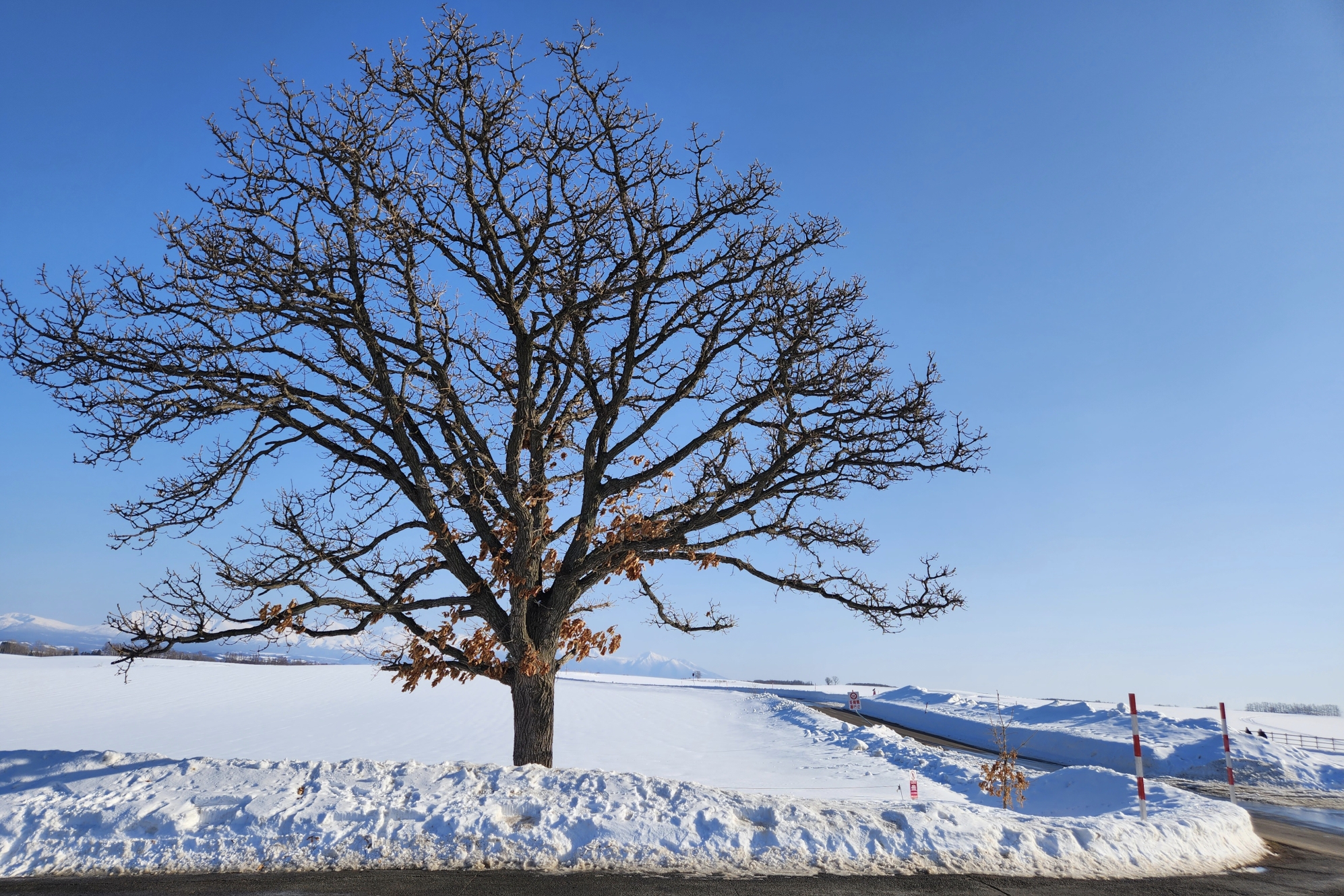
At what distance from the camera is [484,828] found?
22.4 ft

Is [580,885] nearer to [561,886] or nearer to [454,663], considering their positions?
[561,886]

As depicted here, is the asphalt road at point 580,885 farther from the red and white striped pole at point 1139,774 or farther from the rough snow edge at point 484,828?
the red and white striped pole at point 1139,774

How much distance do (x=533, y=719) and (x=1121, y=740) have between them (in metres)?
29.4

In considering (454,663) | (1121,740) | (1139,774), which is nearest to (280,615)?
(454,663)

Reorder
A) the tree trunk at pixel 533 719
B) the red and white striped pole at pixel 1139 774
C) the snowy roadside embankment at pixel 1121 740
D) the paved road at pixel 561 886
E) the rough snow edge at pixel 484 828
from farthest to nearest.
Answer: the snowy roadside embankment at pixel 1121 740 → the tree trunk at pixel 533 719 → the red and white striped pole at pixel 1139 774 → the rough snow edge at pixel 484 828 → the paved road at pixel 561 886

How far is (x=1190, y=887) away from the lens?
22.4 ft

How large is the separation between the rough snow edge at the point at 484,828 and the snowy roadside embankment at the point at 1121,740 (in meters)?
18.2

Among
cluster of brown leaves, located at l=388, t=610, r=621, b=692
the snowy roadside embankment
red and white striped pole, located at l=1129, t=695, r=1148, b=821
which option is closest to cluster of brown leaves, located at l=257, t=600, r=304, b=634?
cluster of brown leaves, located at l=388, t=610, r=621, b=692

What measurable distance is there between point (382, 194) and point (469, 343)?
2370mm

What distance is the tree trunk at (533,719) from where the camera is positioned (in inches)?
420

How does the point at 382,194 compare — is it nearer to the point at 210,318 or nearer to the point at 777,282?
the point at 210,318

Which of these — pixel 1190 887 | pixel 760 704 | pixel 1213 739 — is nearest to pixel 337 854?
pixel 1190 887

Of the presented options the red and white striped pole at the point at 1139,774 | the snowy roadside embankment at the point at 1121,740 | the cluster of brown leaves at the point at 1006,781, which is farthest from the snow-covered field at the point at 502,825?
the snowy roadside embankment at the point at 1121,740

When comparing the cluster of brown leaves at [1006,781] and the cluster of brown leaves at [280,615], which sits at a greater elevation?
the cluster of brown leaves at [280,615]
